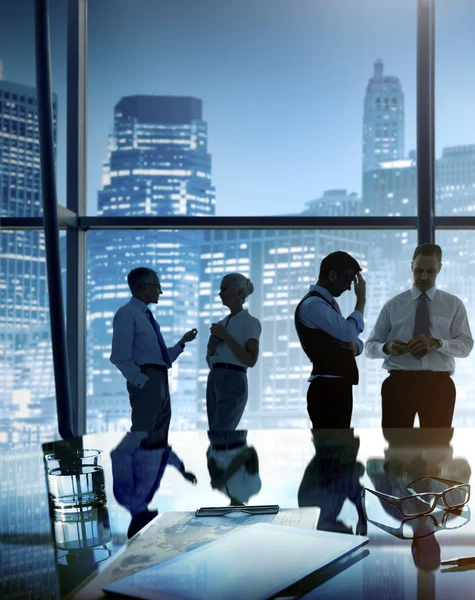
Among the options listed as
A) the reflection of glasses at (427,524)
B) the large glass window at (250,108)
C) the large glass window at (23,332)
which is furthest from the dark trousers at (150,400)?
the reflection of glasses at (427,524)

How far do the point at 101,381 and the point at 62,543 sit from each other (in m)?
4.04

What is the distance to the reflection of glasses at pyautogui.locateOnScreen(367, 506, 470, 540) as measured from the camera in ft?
2.71

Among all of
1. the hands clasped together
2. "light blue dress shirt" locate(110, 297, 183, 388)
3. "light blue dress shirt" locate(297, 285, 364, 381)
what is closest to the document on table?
"light blue dress shirt" locate(297, 285, 364, 381)

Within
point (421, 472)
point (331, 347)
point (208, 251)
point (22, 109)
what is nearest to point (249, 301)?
point (208, 251)

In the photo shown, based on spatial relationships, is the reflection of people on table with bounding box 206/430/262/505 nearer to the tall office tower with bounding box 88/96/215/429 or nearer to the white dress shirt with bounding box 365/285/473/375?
the white dress shirt with bounding box 365/285/473/375

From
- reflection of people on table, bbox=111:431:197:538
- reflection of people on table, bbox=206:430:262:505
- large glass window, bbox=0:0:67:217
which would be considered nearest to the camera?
reflection of people on table, bbox=111:431:197:538

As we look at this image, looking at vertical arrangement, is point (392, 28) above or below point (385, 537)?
above

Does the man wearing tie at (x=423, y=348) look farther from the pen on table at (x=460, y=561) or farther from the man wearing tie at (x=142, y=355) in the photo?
the pen on table at (x=460, y=561)

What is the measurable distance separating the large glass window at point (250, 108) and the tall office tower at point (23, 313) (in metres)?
0.48

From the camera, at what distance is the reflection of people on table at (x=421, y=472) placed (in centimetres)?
72

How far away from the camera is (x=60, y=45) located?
15.6ft

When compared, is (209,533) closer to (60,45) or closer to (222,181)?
(222,181)

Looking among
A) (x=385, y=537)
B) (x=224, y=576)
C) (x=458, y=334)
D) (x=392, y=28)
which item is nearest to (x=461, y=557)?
(x=385, y=537)

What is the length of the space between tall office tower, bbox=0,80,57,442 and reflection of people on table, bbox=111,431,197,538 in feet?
10.5
